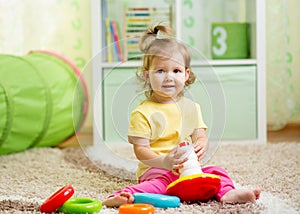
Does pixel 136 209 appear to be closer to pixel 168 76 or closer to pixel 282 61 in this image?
pixel 168 76

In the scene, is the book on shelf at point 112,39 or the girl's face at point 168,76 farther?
the book on shelf at point 112,39

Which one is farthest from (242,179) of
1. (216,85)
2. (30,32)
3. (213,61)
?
(30,32)

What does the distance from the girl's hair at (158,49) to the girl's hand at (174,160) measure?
182 millimetres

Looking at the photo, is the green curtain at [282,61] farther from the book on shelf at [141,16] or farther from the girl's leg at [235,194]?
the girl's leg at [235,194]

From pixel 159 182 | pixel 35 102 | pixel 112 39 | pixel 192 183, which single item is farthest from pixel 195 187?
pixel 112 39

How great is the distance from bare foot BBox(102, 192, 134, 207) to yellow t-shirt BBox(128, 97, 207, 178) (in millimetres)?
177

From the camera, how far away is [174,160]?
133cm

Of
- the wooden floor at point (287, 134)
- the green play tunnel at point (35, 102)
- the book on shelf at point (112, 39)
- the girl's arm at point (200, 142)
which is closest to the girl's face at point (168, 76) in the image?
the girl's arm at point (200, 142)

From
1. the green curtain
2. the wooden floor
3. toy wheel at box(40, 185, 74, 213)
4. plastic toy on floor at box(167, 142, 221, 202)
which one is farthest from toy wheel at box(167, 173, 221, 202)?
the green curtain

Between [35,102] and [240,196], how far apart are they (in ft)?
3.80

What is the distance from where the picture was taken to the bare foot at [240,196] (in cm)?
125

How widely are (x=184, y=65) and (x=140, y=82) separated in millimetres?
131

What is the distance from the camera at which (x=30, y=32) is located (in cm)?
284

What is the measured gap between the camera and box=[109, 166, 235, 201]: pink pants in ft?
4.33
